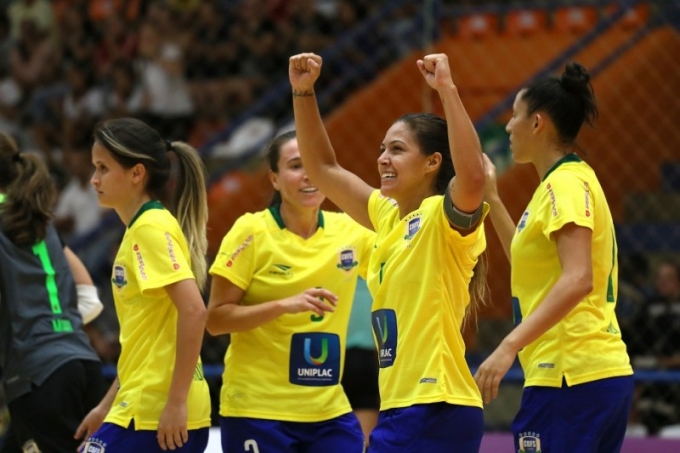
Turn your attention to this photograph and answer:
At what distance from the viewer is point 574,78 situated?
3941mm

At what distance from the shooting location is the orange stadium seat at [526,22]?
8.27 m

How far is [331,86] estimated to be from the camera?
8.80 m

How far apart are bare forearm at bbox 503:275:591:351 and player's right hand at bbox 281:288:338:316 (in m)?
0.69

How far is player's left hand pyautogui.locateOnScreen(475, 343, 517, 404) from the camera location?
3301 millimetres

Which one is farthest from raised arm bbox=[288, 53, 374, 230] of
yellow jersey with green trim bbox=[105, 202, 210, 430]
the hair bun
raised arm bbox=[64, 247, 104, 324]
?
raised arm bbox=[64, 247, 104, 324]

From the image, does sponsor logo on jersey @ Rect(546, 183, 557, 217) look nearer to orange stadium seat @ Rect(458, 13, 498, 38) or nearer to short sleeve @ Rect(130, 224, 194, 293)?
short sleeve @ Rect(130, 224, 194, 293)

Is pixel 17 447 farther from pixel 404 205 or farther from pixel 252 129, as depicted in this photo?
pixel 252 129

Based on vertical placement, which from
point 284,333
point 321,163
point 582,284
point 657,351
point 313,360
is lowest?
point 657,351

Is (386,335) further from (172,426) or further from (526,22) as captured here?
(526,22)

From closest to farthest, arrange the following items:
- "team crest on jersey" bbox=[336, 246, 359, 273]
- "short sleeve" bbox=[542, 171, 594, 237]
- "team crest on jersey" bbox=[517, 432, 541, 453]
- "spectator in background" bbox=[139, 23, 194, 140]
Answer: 1. "short sleeve" bbox=[542, 171, 594, 237]
2. "team crest on jersey" bbox=[517, 432, 541, 453]
3. "team crest on jersey" bbox=[336, 246, 359, 273]
4. "spectator in background" bbox=[139, 23, 194, 140]

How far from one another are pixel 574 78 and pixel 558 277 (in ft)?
2.16

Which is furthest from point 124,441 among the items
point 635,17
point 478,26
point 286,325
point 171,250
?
point 635,17

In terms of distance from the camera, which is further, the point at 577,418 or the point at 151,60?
the point at 151,60

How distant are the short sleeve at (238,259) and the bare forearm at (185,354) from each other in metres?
0.48
